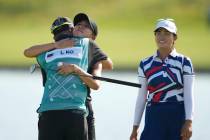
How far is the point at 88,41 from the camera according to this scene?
623cm

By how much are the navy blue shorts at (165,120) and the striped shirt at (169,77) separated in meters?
0.04

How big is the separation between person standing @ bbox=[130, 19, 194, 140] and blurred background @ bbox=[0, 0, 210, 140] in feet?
14.4

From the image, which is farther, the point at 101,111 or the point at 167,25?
the point at 101,111

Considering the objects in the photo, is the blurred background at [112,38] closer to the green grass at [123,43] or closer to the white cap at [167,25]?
the green grass at [123,43]

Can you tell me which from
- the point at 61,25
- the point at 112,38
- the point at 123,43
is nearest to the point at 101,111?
the point at 61,25

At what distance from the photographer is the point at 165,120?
6.05m

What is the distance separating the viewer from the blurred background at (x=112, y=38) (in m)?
11.9

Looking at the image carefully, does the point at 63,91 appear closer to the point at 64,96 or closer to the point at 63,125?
the point at 64,96

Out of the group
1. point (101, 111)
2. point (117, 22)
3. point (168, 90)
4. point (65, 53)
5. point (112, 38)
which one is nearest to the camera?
point (168, 90)

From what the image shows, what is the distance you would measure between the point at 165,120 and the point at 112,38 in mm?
21528

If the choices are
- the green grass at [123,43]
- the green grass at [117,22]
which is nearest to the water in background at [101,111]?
the green grass at [123,43]

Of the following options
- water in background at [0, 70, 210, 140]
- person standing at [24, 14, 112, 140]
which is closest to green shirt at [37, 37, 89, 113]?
person standing at [24, 14, 112, 140]

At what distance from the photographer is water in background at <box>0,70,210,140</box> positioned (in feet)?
29.7

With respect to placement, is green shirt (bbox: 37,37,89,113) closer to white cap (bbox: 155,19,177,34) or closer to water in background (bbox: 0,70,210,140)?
white cap (bbox: 155,19,177,34)
